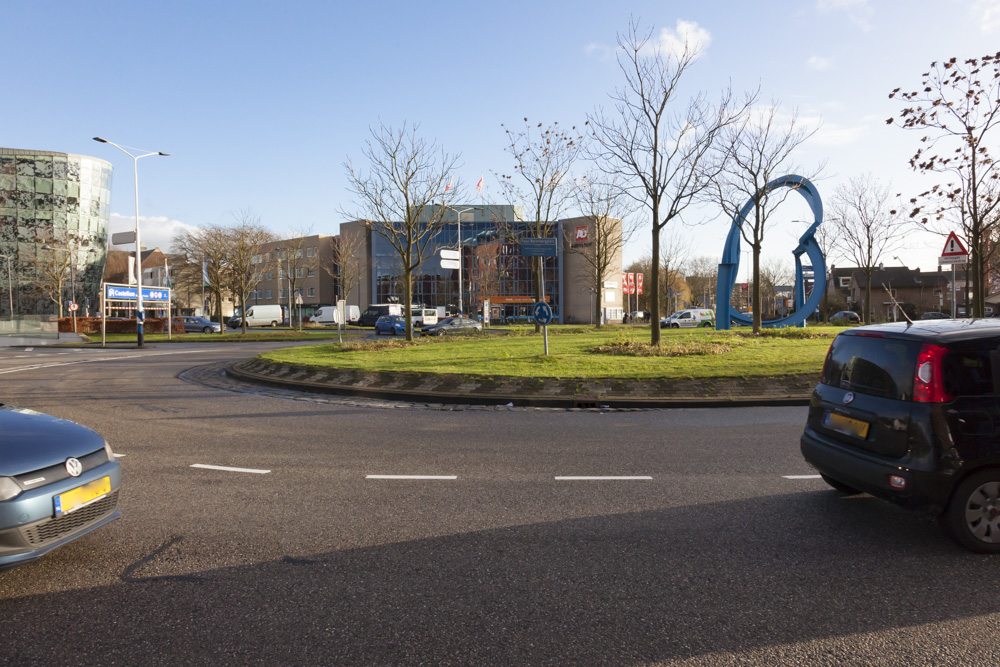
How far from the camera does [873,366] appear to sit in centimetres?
467

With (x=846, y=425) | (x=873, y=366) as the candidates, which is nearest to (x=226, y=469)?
(x=846, y=425)

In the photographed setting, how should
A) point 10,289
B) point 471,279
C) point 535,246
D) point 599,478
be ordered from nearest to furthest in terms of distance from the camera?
point 599,478 → point 535,246 → point 10,289 → point 471,279

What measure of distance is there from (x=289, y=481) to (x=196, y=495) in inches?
32.2

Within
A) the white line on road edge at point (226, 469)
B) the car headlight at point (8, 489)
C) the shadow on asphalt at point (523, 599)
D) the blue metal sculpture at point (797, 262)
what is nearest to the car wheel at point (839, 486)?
the shadow on asphalt at point (523, 599)

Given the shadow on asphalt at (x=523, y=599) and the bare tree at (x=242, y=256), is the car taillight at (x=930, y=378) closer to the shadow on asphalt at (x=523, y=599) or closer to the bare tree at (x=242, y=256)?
the shadow on asphalt at (x=523, y=599)

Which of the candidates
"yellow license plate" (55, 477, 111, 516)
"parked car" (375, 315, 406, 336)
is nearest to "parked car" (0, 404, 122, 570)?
"yellow license plate" (55, 477, 111, 516)

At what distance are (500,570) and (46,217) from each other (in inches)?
3137

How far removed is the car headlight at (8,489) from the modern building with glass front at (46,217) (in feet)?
216

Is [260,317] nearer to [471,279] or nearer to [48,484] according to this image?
[471,279]

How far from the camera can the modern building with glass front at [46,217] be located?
63156 millimetres

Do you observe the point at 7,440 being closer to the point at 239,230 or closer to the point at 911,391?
the point at 911,391

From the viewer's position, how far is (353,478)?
20.1ft

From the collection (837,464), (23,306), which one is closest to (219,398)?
(837,464)

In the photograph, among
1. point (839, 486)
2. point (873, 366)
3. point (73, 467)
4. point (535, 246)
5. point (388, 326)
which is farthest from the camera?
point (388, 326)
